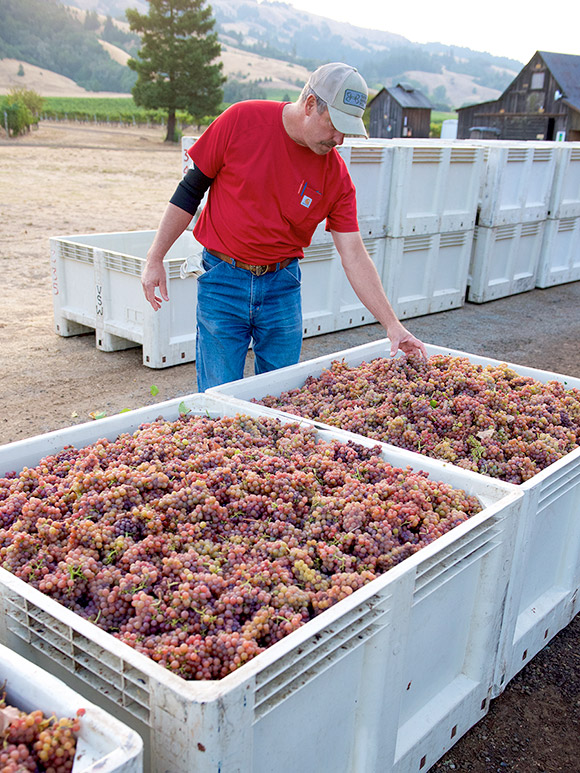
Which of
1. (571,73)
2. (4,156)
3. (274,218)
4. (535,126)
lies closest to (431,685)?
(274,218)

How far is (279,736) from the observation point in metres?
1.49

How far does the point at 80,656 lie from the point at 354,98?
205 cm

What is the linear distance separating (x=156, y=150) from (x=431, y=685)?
33.8 meters

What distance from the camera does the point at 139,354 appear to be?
5930 mm

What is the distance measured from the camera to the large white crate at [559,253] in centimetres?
906

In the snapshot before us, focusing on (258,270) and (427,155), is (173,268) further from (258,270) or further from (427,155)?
(427,155)

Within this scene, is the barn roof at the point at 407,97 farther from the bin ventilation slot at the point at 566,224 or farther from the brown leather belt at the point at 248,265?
the brown leather belt at the point at 248,265

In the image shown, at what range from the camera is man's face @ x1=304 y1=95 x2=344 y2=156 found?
263 cm

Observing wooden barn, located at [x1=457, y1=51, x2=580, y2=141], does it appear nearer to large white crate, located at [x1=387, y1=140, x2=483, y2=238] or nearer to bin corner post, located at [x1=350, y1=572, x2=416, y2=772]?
large white crate, located at [x1=387, y1=140, x2=483, y2=238]

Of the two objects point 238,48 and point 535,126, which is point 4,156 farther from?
point 238,48

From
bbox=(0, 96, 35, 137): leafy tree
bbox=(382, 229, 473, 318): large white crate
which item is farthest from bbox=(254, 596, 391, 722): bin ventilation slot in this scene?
bbox=(0, 96, 35, 137): leafy tree

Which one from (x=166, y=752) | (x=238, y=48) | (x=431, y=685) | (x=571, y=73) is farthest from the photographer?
(x=238, y=48)

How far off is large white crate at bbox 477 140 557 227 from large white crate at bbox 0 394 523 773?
6273 mm

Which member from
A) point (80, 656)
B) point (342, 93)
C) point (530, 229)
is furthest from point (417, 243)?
point (80, 656)
